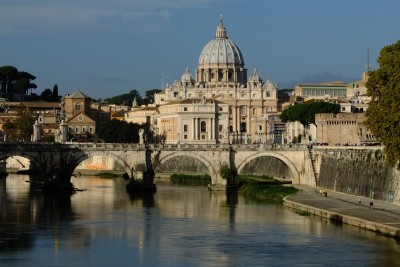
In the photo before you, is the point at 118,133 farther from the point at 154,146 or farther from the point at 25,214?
the point at 25,214

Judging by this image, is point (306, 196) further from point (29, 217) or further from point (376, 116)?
point (29, 217)

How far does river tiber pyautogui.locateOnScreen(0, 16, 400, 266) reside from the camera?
34.8 metres

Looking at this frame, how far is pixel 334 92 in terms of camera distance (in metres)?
133

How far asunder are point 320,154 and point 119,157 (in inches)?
395

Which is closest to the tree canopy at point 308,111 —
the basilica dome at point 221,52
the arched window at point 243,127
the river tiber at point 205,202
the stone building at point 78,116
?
the river tiber at point 205,202

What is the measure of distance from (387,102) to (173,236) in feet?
30.4

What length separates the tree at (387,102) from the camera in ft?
135

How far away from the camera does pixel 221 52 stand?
140875mm

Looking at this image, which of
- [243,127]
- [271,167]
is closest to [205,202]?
[271,167]

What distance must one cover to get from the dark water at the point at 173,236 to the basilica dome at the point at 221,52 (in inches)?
3467

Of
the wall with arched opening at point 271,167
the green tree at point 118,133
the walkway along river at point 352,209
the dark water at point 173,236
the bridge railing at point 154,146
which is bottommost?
the dark water at point 173,236

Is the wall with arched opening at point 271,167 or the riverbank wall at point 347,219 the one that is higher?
the wall with arched opening at point 271,167

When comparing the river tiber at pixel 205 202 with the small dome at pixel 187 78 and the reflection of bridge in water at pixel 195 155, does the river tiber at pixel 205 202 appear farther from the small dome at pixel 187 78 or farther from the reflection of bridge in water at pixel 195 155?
the small dome at pixel 187 78

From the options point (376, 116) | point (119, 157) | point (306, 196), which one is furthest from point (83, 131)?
point (376, 116)
